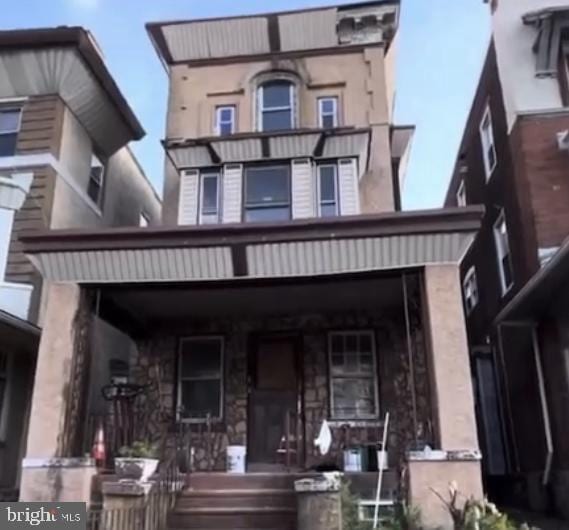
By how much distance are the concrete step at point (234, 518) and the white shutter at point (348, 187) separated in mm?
5180

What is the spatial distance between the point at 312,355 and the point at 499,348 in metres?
4.03

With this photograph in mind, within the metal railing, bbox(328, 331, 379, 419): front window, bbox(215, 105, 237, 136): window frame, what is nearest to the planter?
the metal railing

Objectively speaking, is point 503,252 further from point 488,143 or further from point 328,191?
point 328,191

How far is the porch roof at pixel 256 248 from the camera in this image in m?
7.64

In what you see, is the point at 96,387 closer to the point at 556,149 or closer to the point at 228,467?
the point at 228,467

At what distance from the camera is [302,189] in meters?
10.8

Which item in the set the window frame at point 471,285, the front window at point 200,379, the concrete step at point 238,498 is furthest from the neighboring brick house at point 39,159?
the window frame at point 471,285

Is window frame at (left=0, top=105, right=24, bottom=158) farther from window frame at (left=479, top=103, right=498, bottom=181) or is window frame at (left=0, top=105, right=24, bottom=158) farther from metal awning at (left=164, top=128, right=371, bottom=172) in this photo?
window frame at (left=479, top=103, right=498, bottom=181)

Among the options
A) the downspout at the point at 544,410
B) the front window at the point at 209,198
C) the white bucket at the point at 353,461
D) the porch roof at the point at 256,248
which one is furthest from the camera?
the front window at the point at 209,198

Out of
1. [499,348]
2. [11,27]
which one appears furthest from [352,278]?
[11,27]

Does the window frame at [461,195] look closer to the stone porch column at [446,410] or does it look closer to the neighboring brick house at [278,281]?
the neighboring brick house at [278,281]

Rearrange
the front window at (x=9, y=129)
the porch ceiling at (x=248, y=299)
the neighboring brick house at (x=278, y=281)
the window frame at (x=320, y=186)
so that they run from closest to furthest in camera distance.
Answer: the neighboring brick house at (x=278, y=281), the porch ceiling at (x=248, y=299), the window frame at (x=320, y=186), the front window at (x=9, y=129)

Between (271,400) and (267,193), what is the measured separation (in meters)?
3.54

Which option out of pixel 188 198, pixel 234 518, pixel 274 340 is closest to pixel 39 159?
pixel 188 198
